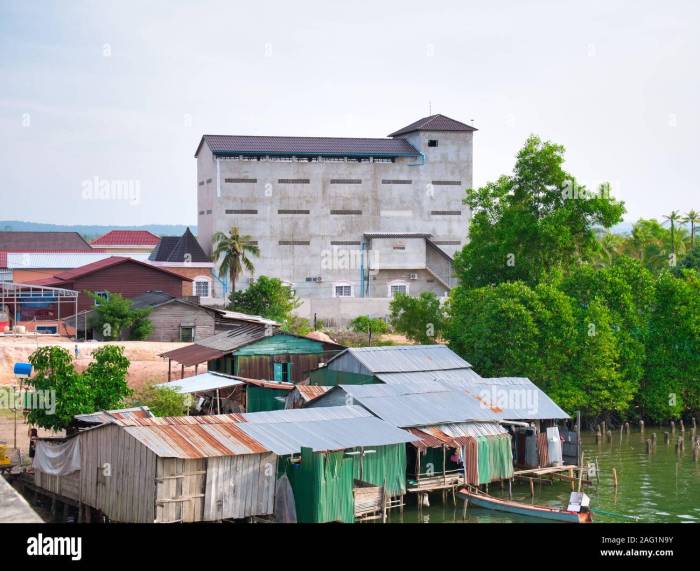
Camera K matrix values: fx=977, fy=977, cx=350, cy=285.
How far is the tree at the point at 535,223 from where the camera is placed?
5159 centimetres

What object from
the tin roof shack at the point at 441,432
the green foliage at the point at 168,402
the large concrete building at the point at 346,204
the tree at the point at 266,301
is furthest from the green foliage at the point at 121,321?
the tin roof shack at the point at 441,432

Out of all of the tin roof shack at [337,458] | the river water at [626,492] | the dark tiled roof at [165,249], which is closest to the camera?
the tin roof shack at [337,458]

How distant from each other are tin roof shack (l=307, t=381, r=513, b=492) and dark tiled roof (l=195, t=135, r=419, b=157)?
4530 centimetres

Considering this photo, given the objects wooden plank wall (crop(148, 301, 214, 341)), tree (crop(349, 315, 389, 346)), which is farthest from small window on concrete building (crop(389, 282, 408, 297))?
wooden plank wall (crop(148, 301, 214, 341))

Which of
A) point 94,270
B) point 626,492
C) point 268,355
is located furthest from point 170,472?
point 94,270

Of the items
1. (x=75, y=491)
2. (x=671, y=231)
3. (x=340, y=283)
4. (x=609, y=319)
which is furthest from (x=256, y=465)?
(x=671, y=231)

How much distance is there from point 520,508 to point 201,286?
161ft

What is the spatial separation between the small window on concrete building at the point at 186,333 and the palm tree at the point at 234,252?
1152cm

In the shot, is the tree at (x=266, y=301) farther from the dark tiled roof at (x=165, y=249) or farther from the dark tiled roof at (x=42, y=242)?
the dark tiled roof at (x=42, y=242)

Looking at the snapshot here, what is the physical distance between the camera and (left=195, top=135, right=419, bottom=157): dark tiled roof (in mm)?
76188

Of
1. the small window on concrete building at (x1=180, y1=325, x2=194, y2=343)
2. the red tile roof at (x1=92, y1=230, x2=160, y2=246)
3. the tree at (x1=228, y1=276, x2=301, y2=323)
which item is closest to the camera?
the small window on concrete building at (x1=180, y1=325, x2=194, y2=343)

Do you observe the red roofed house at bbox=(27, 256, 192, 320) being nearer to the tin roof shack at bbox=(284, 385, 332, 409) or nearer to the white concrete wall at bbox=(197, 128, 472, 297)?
the white concrete wall at bbox=(197, 128, 472, 297)

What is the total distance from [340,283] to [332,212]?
19.0 ft
